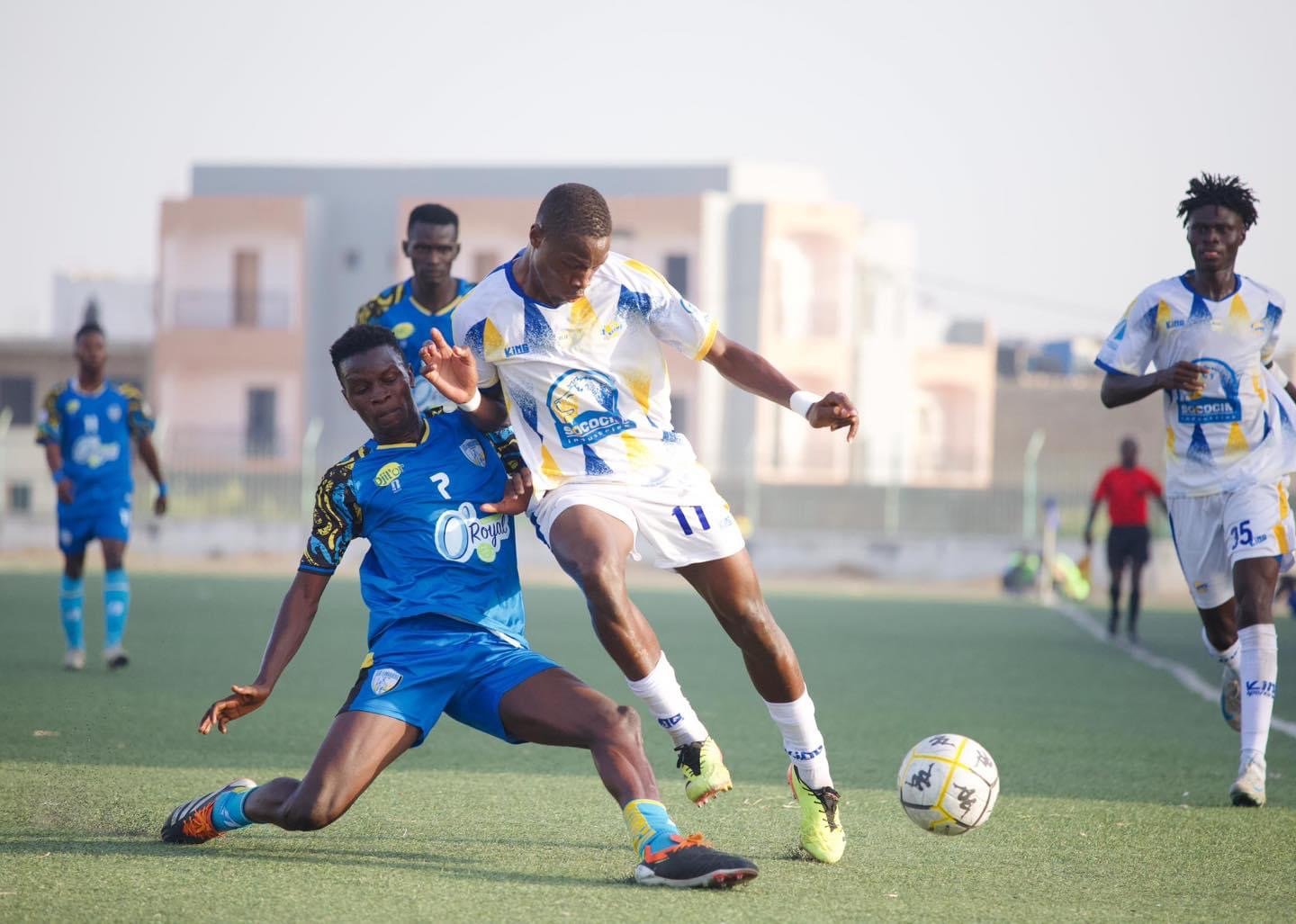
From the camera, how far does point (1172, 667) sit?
1373 centimetres

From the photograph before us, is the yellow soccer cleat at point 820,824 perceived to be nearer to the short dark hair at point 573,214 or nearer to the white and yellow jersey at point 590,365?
the white and yellow jersey at point 590,365

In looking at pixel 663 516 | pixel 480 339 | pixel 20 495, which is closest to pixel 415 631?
pixel 663 516

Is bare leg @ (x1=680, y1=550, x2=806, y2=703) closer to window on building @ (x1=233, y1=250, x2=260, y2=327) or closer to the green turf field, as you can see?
the green turf field

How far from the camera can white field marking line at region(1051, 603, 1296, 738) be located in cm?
972

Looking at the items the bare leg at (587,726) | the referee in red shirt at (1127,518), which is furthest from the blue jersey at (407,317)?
the referee in red shirt at (1127,518)

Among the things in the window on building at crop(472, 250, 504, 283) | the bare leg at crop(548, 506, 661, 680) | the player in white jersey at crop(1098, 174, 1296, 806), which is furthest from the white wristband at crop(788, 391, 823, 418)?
the window on building at crop(472, 250, 504, 283)

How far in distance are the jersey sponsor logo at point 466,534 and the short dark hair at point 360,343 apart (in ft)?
1.94

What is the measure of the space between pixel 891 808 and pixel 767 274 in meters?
37.0

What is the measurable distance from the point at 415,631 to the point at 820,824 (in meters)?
1.53

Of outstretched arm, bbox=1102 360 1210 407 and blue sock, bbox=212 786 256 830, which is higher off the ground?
outstretched arm, bbox=1102 360 1210 407

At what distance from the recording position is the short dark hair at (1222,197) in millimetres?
7160

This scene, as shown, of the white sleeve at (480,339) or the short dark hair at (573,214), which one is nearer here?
the short dark hair at (573,214)

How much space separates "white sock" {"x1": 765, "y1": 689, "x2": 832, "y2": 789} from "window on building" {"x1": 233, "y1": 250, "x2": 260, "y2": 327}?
42138 millimetres

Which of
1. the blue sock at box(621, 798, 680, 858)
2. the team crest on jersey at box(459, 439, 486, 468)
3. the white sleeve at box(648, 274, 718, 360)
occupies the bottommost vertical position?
the blue sock at box(621, 798, 680, 858)
